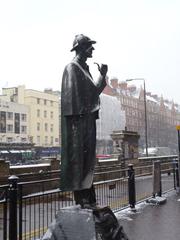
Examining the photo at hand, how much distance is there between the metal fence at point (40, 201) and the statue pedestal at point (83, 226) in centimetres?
146

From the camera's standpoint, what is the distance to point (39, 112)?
85688mm

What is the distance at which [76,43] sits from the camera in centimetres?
489

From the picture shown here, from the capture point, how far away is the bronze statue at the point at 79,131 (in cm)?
454

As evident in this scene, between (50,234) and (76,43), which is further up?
(76,43)

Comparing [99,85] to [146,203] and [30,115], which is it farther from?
[30,115]

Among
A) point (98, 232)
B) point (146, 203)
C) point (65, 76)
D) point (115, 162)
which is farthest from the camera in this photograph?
point (115, 162)

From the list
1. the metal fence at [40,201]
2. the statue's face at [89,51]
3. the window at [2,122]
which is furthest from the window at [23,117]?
the statue's face at [89,51]

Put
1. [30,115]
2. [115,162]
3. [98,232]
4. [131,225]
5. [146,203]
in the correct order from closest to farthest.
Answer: [98,232], [131,225], [146,203], [115,162], [30,115]

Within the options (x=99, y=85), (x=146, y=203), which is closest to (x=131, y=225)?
(x=146, y=203)

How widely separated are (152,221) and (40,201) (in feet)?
8.98

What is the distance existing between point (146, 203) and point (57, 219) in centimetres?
709

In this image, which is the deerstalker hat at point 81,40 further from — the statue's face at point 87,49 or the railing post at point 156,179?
the railing post at point 156,179

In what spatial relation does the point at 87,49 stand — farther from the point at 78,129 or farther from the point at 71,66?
the point at 78,129

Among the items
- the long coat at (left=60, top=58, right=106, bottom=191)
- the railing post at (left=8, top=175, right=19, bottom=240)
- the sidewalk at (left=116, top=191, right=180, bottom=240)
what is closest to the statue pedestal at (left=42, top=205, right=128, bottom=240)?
the long coat at (left=60, top=58, right=106, bottom=191)
